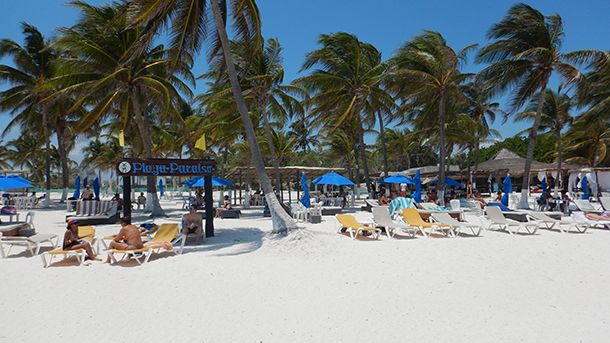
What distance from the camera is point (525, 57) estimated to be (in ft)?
58.5

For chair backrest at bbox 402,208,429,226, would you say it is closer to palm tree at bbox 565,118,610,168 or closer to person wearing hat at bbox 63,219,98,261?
person wearing hat at bbox 63,219,98,261

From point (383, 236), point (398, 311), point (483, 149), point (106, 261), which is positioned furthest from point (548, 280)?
point (483, 149)

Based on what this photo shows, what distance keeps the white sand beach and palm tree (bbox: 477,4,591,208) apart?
1196cm

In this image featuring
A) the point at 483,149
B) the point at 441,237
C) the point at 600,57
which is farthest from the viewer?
the point at 483,149

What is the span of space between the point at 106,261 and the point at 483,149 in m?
64.1

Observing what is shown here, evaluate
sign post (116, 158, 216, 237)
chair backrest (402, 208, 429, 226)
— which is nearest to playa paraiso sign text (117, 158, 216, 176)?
sign post (116, 158, 216, 237)

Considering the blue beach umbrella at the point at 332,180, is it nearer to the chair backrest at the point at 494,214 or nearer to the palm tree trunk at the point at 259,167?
the chair backrest at the point at 494,214

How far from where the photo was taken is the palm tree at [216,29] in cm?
950

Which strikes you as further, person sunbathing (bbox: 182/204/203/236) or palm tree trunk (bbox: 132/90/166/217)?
palm tree trunk (bbox: 132/90/166/217)

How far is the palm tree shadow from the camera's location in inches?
337

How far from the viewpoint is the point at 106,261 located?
7.49 metres

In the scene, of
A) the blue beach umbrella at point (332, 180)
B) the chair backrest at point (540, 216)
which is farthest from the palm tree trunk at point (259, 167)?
the blue beach umbrella at point (332, 180)

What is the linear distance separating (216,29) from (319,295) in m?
8.54

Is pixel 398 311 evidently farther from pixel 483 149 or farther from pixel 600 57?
pixel 483 149
